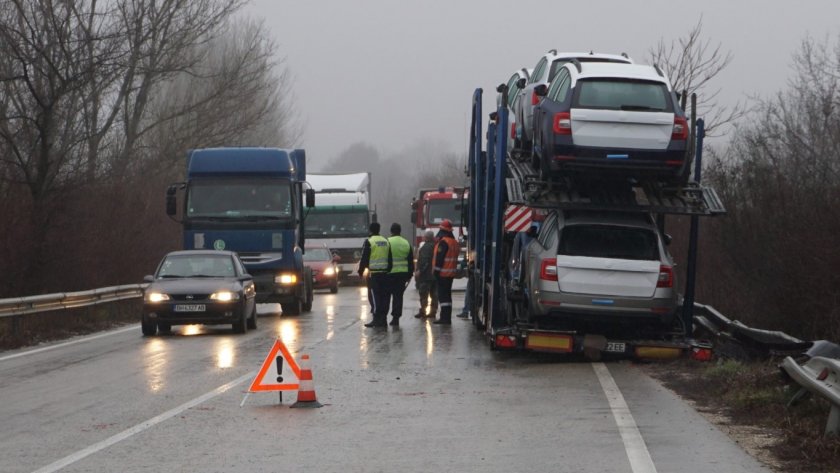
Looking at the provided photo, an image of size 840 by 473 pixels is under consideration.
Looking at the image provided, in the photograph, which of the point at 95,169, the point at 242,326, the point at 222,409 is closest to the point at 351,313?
the point at 242,326

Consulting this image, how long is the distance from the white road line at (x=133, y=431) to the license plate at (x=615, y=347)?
488 centimetres

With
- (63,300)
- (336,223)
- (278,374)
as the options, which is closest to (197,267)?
(63,300)

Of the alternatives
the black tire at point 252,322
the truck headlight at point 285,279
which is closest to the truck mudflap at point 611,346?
the black tire at point 252,322

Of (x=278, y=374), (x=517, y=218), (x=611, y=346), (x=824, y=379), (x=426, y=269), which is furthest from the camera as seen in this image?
(x=426, y=269)

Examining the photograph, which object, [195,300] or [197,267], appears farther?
[197,267]

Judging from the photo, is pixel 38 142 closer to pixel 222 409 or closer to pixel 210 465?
pixel 222 409

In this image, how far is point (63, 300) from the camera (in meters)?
23.1

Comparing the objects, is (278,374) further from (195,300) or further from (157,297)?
(157,297)

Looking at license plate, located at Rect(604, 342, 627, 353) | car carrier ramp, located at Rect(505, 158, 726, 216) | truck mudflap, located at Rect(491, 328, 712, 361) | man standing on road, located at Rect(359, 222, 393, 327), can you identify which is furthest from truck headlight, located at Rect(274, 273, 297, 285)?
license plate, located at Rect(604, 342, 627, 353)

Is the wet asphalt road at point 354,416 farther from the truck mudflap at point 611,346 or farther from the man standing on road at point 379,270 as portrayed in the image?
the man standing on road at point 379,270

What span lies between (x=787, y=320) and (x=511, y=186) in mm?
4026

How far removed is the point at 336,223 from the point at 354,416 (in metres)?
33.4

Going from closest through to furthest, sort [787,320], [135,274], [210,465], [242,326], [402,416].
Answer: [210,465], [402,416], [787,320], [242,326], [135,274]

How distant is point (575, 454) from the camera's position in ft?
30.7
